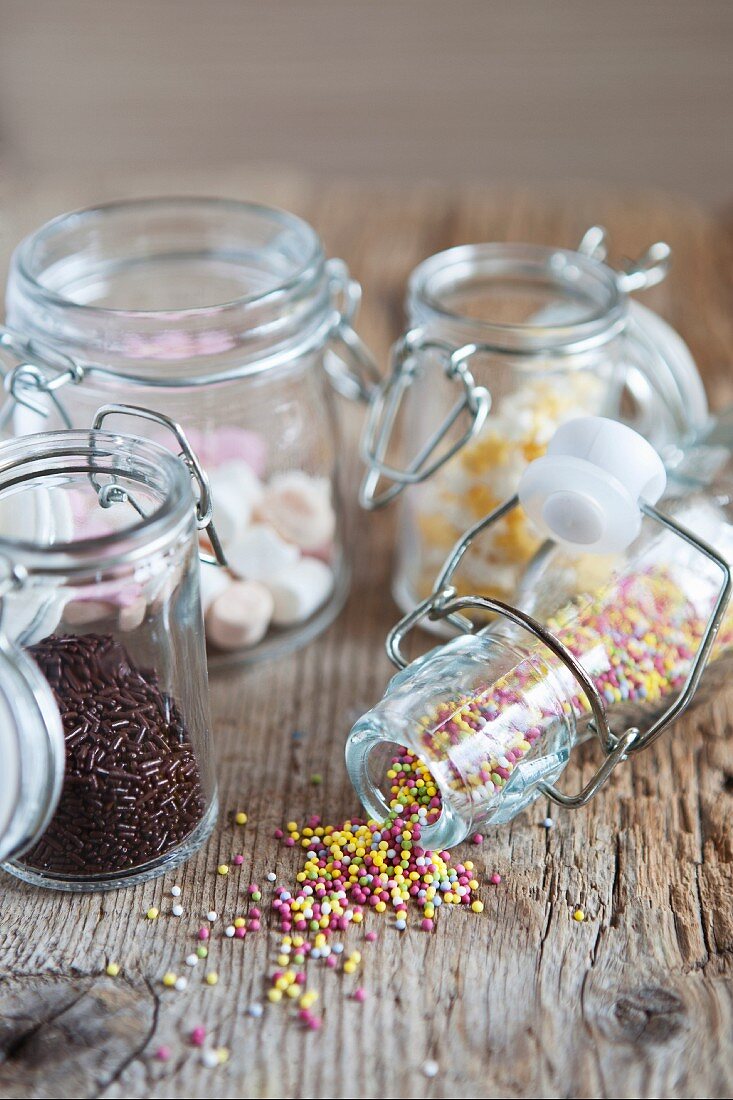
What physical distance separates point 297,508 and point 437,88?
7.82 ft

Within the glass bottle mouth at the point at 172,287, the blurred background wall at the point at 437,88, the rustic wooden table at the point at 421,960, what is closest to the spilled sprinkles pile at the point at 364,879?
the rustic wooden table at the point at 421,960

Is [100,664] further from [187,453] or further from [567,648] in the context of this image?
[567,648]

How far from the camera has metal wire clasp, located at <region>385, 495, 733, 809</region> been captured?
932 millimetres

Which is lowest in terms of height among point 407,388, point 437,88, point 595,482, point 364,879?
point 437,88

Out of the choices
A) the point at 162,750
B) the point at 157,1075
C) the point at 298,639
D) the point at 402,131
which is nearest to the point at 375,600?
the point at 298,639

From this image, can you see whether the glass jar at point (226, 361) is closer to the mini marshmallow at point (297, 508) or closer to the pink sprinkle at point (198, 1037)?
the mini marshmallow at point (297, 508)

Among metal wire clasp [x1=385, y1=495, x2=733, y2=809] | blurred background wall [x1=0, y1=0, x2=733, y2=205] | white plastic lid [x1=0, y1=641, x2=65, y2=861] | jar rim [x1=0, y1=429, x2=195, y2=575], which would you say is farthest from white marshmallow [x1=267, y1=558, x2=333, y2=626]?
blurred background wall [x1=0, y1=0, x2=733, y2=205]

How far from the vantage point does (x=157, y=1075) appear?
785 millimetres

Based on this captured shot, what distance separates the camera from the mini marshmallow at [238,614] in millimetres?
1142

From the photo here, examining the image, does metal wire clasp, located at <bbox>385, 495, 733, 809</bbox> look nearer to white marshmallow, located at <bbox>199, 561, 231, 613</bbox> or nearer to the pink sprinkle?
white marshmallow, located at <bbox>199, 561, 231, 613</bbox>

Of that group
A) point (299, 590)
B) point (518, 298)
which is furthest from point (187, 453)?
point (518, 298)

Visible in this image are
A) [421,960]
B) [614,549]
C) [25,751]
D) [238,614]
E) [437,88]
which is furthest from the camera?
[437,88]

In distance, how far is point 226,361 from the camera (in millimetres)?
1088

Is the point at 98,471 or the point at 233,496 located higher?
the point at 98,471
